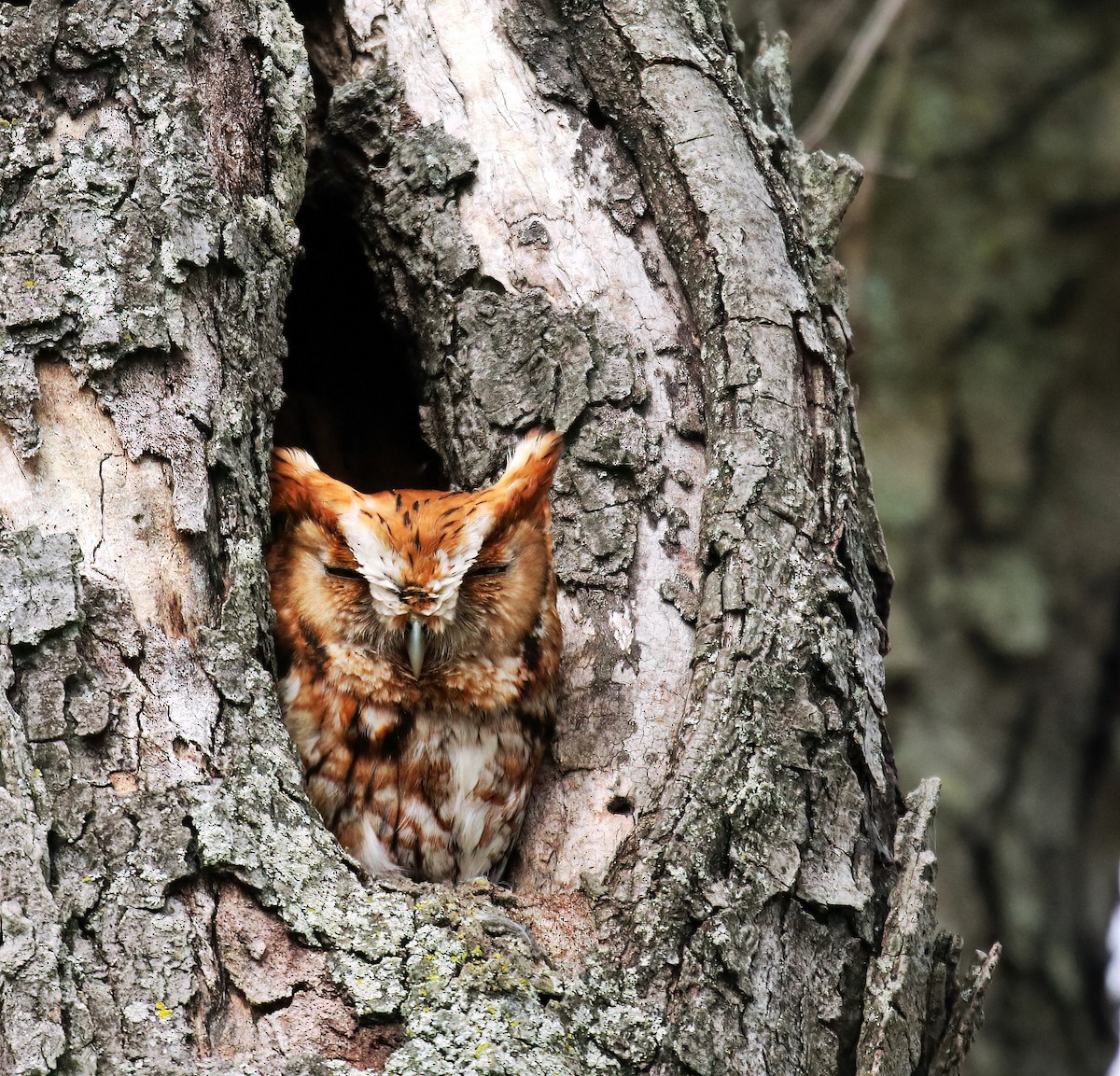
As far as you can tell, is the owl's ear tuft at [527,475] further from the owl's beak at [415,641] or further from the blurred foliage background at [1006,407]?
the blurred foliage background at [1006,407]

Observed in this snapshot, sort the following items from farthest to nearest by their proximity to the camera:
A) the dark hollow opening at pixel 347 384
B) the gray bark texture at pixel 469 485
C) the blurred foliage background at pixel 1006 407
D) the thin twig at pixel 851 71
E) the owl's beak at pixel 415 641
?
1. the blurred foliage background at pixel 1006 407
2. the thin twig at pixel 851 71
3. the dark hollow opening at pixel 347 384
4. the owl's beak at pixel 415 641
5. the gray bark texture at pixel 469 485

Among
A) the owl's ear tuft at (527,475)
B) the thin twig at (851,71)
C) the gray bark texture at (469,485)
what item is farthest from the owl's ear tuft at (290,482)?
the thin twig at (851,71)

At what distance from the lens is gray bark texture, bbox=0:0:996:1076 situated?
169 centimetres

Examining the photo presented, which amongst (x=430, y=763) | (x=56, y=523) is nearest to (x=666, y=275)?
(x=430, y=763)

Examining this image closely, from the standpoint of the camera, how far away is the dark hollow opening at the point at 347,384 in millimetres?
3023

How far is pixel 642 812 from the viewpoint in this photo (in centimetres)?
198

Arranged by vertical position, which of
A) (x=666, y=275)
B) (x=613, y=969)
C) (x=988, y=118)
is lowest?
(x=613, y=969)

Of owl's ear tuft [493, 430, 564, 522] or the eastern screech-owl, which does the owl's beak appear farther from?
owl's ear tuft [493, 430, 564, 522]

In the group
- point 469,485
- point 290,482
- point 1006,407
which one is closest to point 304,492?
point 290,482

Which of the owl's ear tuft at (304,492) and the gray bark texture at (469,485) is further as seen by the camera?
the owl's ear tuft at (304,492)

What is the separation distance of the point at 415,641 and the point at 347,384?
1.12m

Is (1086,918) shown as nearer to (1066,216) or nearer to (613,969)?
(1066,216)

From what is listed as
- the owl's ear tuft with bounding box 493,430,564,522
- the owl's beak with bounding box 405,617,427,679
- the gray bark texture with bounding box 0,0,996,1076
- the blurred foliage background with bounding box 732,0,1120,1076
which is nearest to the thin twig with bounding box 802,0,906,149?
the blurred foliage background with bounding box 732,0,1120,1076

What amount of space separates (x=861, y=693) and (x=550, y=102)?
130 cm
